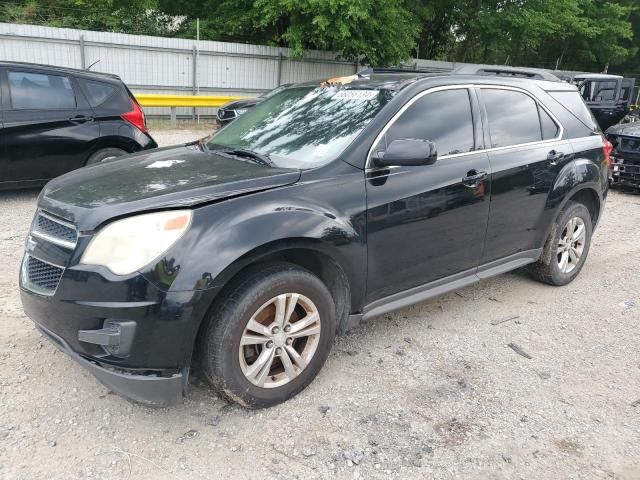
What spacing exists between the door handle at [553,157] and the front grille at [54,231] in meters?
3.54

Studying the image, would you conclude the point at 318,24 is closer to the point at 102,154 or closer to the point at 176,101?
the point at 176,101

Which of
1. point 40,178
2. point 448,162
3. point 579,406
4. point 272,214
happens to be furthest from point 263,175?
point 40,178

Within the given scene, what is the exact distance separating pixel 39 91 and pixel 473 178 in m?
5.41

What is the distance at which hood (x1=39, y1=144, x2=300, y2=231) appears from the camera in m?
2.69

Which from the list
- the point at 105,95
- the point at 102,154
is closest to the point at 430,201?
the point at 102,154

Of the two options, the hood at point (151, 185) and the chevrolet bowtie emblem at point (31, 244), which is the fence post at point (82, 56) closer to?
the hood at point (151, 185)

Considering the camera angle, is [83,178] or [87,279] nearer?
[87,279]

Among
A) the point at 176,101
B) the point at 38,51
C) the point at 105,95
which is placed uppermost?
the point at 38,51

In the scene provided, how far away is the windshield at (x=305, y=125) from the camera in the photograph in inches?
133

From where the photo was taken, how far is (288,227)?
2854 mm

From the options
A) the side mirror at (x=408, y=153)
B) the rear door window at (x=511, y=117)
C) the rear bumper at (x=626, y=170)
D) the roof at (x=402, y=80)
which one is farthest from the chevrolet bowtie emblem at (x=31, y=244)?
the rear bumper at (x=626, y=170)

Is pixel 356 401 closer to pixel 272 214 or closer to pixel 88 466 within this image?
pixel 272 214

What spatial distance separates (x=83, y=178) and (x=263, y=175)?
110 cm

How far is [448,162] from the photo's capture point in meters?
3.71
